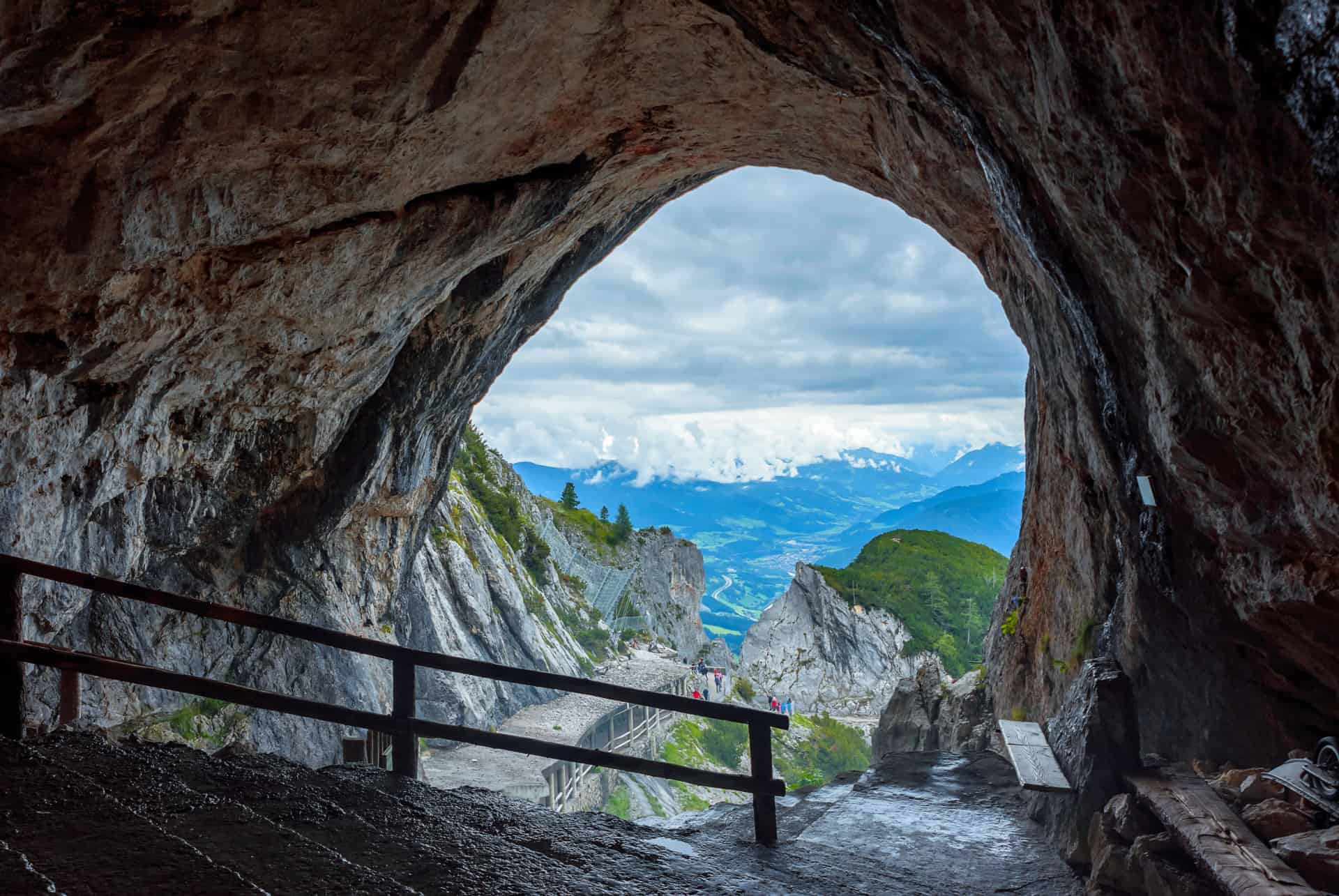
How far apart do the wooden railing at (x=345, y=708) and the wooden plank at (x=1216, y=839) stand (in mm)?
2292

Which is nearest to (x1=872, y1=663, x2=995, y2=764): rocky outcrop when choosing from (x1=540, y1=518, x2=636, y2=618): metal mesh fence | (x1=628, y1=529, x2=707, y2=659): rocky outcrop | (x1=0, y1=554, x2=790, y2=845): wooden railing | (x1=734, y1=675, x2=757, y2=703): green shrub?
(x1=0, y1=554, x2=790, y2=845): wooden railing

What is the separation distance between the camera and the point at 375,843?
13.9 ft

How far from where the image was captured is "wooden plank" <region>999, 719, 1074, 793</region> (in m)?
5.57

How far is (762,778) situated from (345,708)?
2.81 meters

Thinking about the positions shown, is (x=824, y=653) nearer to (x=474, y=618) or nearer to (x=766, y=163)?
(x=474, y=618)

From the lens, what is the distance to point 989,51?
14.9ft

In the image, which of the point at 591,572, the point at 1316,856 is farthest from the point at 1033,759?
the point at 591,572

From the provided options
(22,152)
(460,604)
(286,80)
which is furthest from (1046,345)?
(460,604)

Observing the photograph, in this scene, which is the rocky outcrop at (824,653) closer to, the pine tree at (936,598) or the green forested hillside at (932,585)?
the green forested hillside at (932,585)

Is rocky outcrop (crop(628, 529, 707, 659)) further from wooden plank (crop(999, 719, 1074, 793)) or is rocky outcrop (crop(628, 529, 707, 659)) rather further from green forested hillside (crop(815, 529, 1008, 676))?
wooden plank (crop(999, 719, 1074, 793))

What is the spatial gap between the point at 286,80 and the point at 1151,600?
8347 mm

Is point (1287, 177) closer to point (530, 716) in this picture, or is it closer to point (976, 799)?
point (976, 799)

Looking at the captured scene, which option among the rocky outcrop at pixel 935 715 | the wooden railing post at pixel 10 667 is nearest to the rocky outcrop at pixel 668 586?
the rocky outcrop at pixel 935 715

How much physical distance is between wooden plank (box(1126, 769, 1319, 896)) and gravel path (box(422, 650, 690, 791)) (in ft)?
42.1
